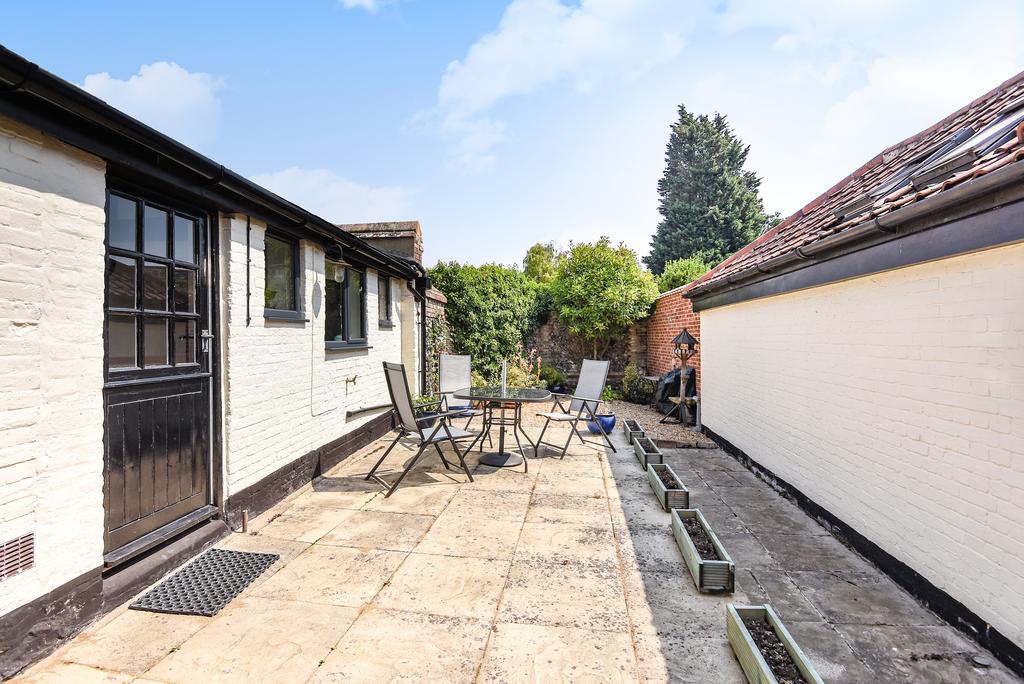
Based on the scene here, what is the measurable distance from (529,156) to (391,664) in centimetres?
859

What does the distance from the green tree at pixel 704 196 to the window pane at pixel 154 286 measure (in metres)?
24.5

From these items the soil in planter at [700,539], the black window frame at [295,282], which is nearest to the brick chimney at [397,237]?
the black window frame at [295,282]

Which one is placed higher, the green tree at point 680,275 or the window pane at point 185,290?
the green tree at point 680,275

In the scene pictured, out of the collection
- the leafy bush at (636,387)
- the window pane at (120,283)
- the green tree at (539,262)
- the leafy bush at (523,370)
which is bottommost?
the leafy bush at (636,387)

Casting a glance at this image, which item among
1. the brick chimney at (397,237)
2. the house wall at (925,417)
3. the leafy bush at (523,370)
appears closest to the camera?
the house wall at (925,417)

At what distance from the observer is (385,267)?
20.9 ft

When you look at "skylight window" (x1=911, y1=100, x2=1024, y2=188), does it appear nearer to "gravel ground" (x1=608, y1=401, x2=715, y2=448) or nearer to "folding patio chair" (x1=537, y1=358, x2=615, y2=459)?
"folding patio chair" (x1=537, y1=358, x2=615, y2=459)

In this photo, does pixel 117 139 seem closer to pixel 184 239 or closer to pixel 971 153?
pixel 184 239

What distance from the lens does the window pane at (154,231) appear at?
2.63 m

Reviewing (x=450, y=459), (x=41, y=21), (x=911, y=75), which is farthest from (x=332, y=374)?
(x=911, y=75)

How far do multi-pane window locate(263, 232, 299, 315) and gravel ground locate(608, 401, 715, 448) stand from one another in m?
5.18

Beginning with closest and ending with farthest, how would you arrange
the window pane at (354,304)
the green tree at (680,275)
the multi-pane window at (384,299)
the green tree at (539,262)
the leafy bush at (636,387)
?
the window pane at (354,304), the multi-pane window at (384,299), the leafy bush at (636,387), the green tree at (680,275), the green tree at (539,262)

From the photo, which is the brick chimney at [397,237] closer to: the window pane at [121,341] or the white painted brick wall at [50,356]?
the window pane at [121,341]

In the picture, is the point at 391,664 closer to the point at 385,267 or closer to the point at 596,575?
the point at 596,575
